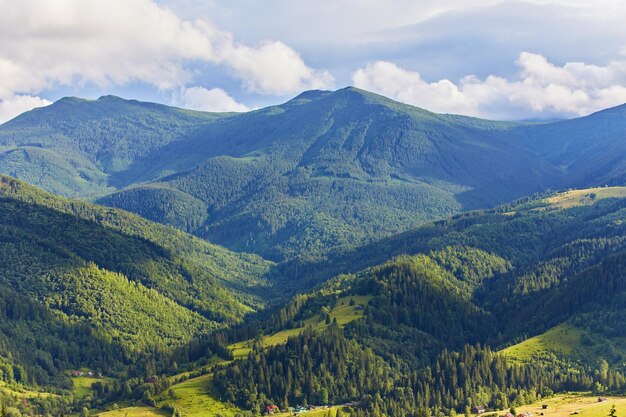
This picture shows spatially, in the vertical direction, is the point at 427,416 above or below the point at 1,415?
below

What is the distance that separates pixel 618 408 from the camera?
579ft

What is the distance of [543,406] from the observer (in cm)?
19438

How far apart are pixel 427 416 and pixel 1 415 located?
109854 millimetres

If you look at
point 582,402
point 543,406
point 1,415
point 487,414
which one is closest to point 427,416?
point 487,414

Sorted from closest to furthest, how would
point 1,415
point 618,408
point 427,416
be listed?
point 1,415, point 618,408, point 427,416

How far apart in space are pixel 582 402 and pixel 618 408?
22350mm

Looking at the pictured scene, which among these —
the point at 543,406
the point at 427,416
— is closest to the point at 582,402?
the point at 543,406

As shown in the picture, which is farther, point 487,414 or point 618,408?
point 487,414

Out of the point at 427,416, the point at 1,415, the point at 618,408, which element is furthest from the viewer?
the point at 427,416

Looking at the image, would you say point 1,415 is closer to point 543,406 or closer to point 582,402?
point 543,406

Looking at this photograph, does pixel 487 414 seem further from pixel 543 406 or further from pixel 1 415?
pixel 1 415

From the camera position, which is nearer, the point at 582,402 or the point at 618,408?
the point at 618,408

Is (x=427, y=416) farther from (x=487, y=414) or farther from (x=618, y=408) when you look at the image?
(x=618, y=408)

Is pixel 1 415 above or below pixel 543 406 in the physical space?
above
